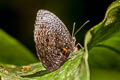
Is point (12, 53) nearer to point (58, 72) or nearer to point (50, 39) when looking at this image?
point (50, 39)

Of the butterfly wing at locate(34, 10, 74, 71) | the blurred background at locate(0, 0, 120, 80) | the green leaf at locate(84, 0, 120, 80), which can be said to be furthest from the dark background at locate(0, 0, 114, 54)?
the butterfly wing at locate(34, 10, 74, 71)

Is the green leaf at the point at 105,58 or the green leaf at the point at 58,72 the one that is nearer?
Result: the green leaf at the point at 58,72

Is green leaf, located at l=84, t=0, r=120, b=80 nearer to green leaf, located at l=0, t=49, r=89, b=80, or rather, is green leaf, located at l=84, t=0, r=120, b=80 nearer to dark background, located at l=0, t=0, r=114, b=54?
green leaf, located at l=0, t=49, r=89, b=80

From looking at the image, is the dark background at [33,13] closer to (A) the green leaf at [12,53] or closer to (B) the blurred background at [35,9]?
(B) the blurred background at [35,9]

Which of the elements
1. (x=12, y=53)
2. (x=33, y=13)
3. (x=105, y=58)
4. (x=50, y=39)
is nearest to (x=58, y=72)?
(x=50, y=39)

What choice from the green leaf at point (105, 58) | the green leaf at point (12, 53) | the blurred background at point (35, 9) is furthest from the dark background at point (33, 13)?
the green leaf at point (105, 58)

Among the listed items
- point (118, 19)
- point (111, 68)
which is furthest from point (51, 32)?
point (111, 68)
